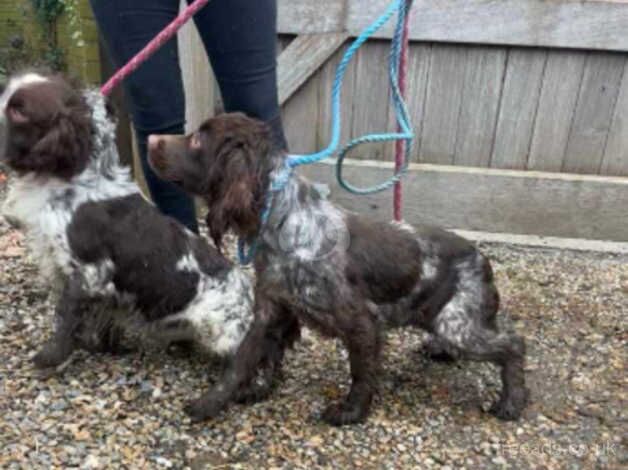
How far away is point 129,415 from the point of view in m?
2.99

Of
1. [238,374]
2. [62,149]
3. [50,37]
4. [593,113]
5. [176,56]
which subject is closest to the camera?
[62,149]

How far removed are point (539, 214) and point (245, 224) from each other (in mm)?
3197

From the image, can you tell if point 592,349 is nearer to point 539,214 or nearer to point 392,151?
point 539,214

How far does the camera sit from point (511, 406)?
10.4 ft

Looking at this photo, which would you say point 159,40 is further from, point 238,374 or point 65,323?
point 238,374

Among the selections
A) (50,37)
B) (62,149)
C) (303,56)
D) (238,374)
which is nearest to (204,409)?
(238,374)

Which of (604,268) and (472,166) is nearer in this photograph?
(604,268)

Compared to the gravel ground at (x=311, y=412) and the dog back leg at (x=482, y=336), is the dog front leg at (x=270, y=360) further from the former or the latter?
the dog back leg at (x=482, y=336)

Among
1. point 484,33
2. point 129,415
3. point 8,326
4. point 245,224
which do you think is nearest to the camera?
point 245,224

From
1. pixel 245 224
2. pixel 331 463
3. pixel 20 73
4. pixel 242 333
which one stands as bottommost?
pixel 331 463

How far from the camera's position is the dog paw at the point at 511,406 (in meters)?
3.18

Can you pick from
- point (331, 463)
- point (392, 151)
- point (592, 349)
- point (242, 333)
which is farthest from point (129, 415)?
point (392, 151)

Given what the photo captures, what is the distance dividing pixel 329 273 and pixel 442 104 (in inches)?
103

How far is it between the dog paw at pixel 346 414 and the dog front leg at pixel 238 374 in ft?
1.35
